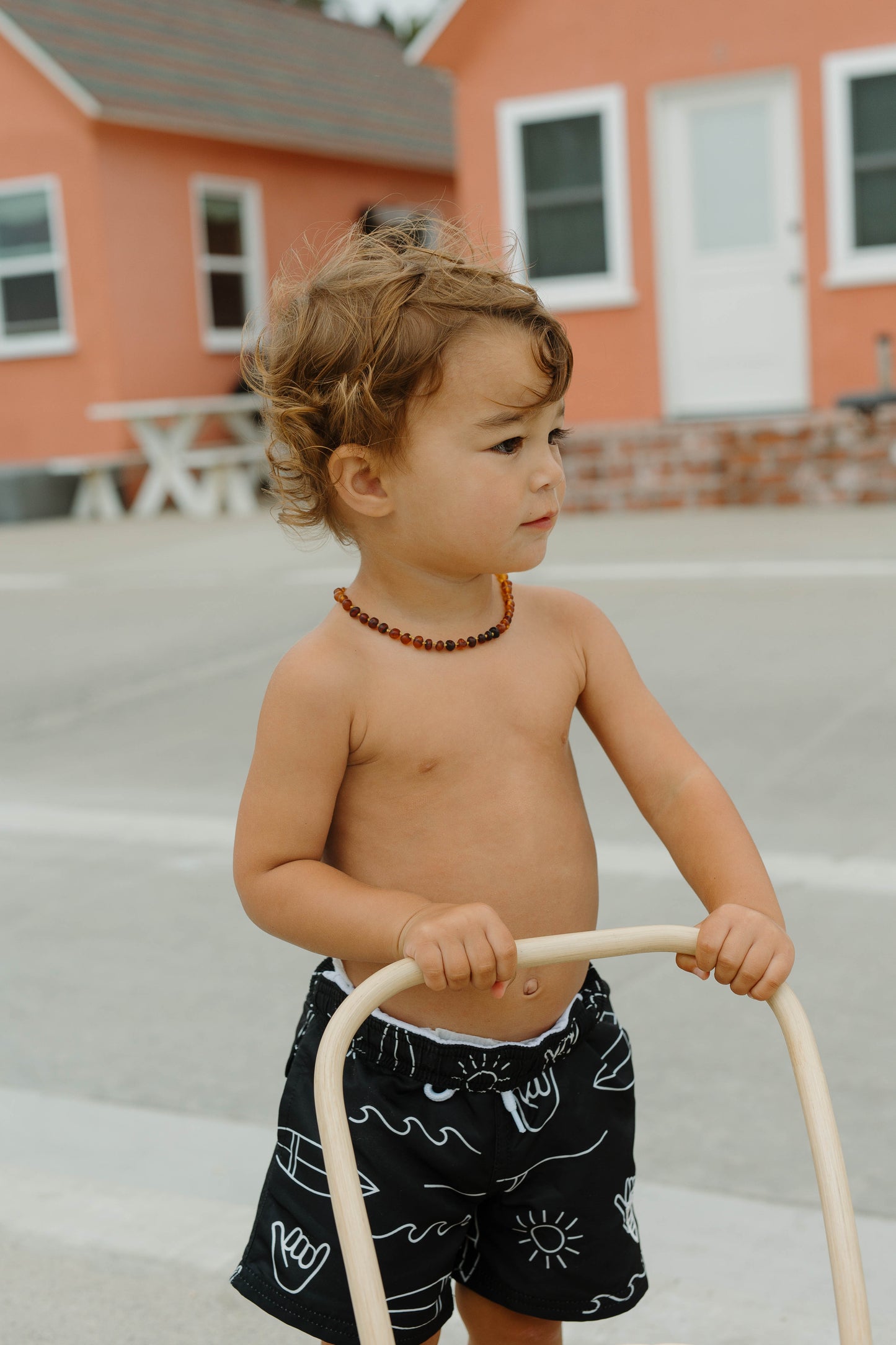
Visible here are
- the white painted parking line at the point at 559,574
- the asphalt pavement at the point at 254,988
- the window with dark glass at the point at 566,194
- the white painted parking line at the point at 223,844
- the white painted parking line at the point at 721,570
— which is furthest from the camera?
the window with dark glass at the point at 566,194

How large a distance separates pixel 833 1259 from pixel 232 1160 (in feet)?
5.08

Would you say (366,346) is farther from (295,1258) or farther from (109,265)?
(109,265)

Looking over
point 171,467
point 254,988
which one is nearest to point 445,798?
point 254,988

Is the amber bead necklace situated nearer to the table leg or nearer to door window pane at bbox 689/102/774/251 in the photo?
door window pane at bbox 689/102/774/251

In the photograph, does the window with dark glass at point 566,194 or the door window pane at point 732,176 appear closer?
the door window pane at point 732,176

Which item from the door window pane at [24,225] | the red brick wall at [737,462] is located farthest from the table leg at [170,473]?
the red brick wall at [737,462]

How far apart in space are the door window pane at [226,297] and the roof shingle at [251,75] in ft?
4.43

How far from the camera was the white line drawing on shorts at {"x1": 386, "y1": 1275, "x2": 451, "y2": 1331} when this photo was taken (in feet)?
5.38

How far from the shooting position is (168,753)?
530 cm

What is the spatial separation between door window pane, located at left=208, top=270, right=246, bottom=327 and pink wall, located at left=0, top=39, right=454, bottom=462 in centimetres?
44

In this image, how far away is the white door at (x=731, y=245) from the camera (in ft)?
38.2

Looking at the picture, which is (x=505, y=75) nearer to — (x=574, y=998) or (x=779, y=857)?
(x=779, y=857)

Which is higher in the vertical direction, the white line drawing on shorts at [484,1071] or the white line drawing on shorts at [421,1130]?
the white line drawing on shorts at [484,1071]

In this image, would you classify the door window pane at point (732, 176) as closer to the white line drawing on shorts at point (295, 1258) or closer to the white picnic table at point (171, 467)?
the white picnic table at point (171, 467)
